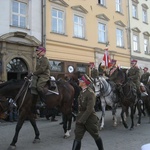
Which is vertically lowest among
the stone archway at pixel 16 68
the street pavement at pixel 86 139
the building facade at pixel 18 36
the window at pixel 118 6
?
the street pavement at pixel 86 139

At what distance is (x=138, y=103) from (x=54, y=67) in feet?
28.5

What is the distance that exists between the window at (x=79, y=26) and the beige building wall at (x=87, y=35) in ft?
1.22

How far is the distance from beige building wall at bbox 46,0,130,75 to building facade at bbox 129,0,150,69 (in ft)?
4.32

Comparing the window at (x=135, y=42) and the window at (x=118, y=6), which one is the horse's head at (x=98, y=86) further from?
the window at (x=135, y=42)

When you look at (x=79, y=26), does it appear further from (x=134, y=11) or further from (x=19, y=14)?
(x=134, y=11)

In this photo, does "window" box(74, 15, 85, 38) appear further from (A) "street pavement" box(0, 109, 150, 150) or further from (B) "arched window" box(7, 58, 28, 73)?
(A) "street pavement" box(0, 109, 150, 150)

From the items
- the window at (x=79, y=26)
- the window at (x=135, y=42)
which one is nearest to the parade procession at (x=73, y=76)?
the window at (x=79, y=26)

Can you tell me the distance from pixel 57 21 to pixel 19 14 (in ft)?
11.4

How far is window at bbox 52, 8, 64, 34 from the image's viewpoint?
761 inches

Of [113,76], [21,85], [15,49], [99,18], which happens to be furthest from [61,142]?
[99,18]

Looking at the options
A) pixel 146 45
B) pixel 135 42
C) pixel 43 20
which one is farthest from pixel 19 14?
pixel 146 45

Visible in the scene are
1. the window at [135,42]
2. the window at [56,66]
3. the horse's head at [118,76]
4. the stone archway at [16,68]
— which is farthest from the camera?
the window at [135,42]

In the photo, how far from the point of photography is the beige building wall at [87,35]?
19.0 meters

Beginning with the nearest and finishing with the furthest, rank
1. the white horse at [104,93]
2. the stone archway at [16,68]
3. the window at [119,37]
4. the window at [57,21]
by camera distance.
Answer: the white horse at [104,93] → the stone archway at [16,68] → the window at [57,21] → the window at [119,37]
